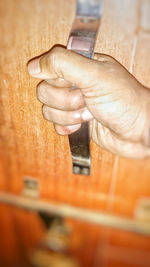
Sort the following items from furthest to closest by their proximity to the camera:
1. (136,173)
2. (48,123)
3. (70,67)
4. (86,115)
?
(136,173) < (48,123) < (86,115) < (70,67)

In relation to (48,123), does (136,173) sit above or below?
below

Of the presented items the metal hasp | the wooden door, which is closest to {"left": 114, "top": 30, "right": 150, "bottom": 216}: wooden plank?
the wooden door

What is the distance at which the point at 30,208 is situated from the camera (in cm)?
135

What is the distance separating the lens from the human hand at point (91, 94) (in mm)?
519

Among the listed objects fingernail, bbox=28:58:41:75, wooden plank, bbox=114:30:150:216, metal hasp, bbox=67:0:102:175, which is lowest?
wooden plank, bbox=114:30:150:216

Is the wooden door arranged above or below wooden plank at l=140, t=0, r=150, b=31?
below

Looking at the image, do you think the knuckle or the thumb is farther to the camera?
the knuckle

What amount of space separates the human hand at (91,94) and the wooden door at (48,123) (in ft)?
0.16

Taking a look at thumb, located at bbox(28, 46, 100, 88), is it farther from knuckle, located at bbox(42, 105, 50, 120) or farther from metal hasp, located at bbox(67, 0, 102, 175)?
knuckle, located at bbox(42, 105, 50, 120)

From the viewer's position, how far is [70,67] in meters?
0.51

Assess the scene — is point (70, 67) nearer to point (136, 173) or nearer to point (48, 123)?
point (48, 123)

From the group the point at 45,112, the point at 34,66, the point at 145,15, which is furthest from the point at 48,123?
the point at 145,15

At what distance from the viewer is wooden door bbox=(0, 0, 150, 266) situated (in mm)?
545

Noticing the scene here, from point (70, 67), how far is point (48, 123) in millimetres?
268
